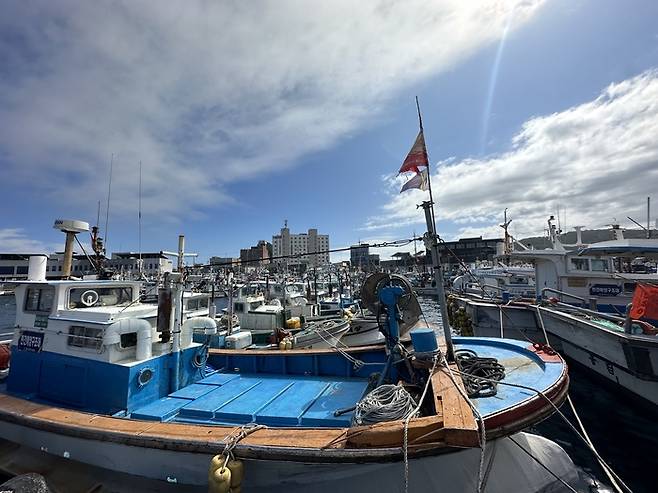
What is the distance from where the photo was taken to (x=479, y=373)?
4691 millimetres

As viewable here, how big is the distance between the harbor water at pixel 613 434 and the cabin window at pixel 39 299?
39.6 ft

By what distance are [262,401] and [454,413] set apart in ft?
12.5

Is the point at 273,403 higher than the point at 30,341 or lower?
lower

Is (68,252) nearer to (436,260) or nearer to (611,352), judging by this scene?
(436,260)

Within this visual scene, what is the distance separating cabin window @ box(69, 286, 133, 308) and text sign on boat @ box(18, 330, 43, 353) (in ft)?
2.91

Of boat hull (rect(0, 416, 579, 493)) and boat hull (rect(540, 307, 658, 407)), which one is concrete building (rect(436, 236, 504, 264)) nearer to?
boat hull (rect(540, 307, 658, 407))

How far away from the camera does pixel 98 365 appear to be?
562cm

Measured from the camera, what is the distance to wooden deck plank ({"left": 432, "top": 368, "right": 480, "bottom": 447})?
300cm

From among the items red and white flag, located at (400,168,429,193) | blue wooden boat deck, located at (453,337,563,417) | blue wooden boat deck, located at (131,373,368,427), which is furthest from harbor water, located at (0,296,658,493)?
red and white flag, located at (400,168,429,193)

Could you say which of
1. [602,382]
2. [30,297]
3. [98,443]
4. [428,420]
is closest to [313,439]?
[428,420]

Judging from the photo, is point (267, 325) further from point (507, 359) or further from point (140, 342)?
point (507, 359)

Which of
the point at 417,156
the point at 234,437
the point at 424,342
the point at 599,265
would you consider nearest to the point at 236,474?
the point at 234,437

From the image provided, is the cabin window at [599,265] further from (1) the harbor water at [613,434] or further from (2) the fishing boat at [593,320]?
(1) the harbor water at [613,434]

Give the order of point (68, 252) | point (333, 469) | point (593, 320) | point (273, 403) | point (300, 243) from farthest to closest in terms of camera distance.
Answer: point (300, 243), point (593, 320), point (68, 252), point (273, 403), point (333, 469)
